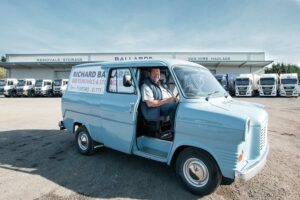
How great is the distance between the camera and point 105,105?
5.67 meters

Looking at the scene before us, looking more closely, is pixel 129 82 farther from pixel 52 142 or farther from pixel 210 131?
pixel 52 142

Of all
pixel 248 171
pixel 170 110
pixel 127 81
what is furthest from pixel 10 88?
pixel 248 171

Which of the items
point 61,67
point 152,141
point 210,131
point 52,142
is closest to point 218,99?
point 210,131

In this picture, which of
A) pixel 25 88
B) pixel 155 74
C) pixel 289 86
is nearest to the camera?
pixel 155 74

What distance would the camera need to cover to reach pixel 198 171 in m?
4.25

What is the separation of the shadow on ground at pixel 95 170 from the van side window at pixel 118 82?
5.49 feet

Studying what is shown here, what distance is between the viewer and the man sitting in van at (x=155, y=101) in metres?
4.83

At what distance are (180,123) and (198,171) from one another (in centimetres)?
84

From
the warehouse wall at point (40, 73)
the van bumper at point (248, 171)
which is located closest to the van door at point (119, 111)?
the van bumper at point (248, 171)

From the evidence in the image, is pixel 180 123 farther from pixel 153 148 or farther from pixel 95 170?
pixel 95 170

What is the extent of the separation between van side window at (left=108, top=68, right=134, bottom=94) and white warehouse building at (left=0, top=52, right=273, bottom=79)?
35765mm

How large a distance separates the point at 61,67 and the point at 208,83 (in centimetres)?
4424

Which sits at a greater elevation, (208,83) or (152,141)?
(208,83)

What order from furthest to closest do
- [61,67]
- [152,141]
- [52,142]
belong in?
[61,67], [52,142], [152,141]
